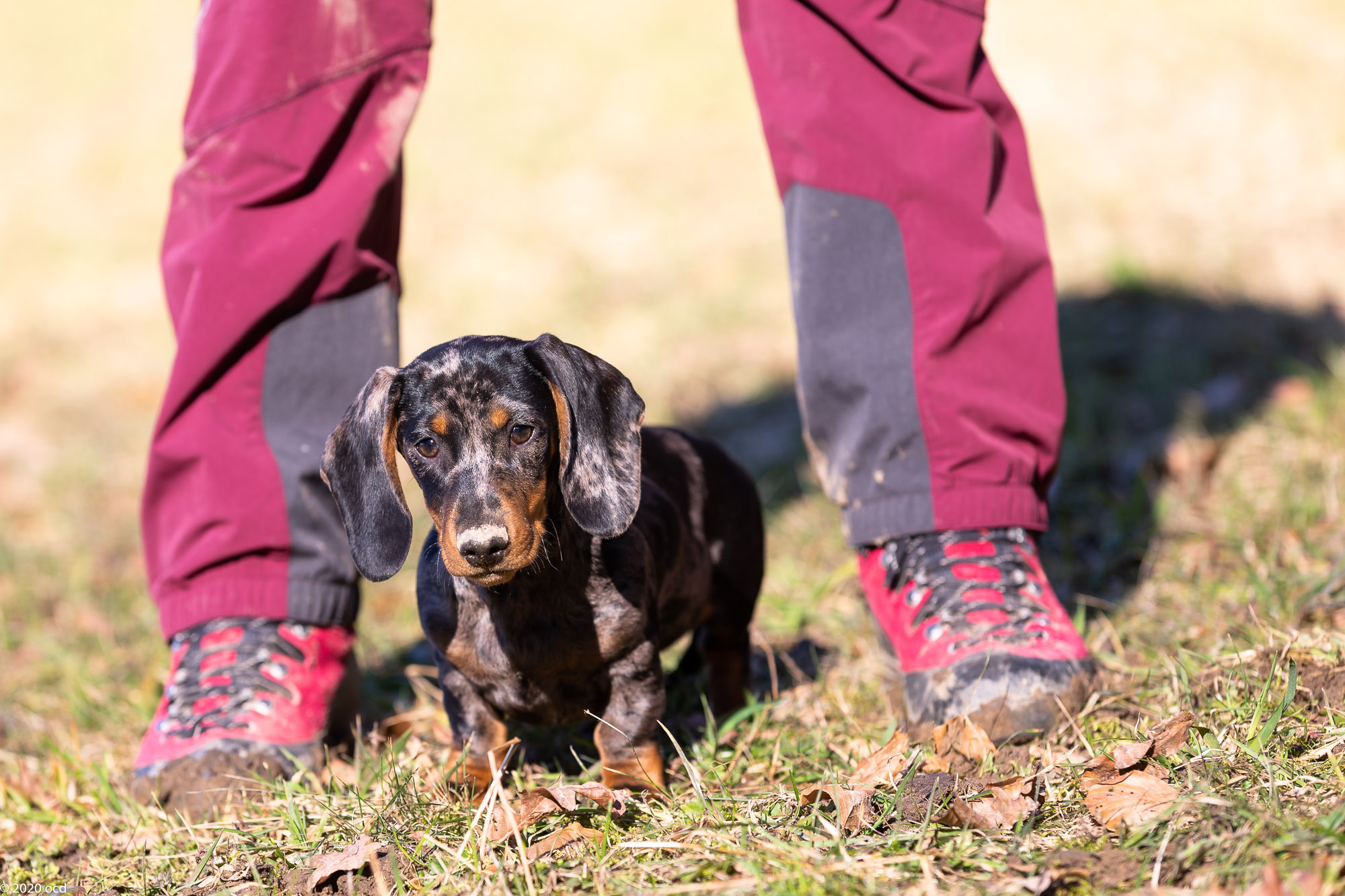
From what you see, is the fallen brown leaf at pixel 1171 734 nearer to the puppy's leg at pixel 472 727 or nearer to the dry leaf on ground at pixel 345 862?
the puppy's leg at pixel 472 727

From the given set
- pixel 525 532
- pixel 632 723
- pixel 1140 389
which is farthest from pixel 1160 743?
pixel 1140 389

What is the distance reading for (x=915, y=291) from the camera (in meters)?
2.81

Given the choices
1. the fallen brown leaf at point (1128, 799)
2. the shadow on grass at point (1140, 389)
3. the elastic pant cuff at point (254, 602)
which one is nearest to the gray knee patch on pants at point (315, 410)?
the elastic pant cuff at point (254, 602)

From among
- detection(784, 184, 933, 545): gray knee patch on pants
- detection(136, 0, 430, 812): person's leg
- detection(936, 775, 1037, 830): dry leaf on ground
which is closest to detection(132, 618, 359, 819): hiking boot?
detection(136, 0, 430, 812): person's leg

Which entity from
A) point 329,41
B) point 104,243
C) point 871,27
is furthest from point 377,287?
point 104,243

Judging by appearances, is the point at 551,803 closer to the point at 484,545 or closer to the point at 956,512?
the point at 484,545

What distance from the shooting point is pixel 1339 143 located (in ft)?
23.8

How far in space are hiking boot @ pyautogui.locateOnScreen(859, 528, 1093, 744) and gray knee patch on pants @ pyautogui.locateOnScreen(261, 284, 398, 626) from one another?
133 centimetres

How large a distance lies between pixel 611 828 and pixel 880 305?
1.35 metres

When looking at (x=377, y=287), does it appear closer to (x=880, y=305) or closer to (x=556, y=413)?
(x=556, y=413)

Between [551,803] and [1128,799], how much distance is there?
1039mm

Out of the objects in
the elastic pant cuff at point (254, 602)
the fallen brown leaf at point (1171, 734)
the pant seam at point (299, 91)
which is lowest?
the fallen brown leaf at point (1171, 734)

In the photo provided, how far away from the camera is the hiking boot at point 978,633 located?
2.54m

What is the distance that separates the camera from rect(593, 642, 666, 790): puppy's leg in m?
2.43
